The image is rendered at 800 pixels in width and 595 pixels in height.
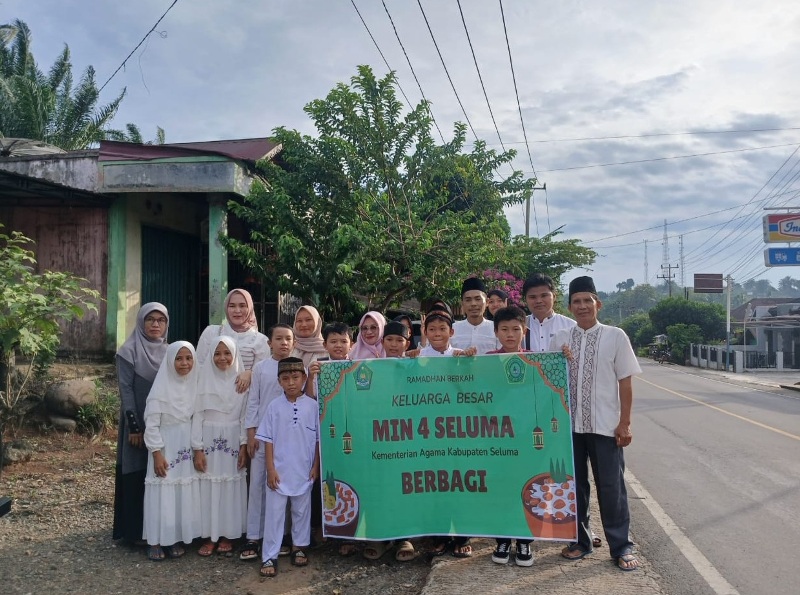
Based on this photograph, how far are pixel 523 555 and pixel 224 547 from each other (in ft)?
6.58

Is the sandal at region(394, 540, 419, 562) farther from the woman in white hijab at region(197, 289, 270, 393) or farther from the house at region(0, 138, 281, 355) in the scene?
the house at region(0, 138, 281, 355)

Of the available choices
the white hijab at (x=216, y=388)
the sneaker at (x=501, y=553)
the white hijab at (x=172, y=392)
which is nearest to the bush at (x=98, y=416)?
the white hijab at (x=172, y=392)

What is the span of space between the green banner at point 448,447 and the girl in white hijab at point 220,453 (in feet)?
2.06

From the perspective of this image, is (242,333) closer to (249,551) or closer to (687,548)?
(249,551)

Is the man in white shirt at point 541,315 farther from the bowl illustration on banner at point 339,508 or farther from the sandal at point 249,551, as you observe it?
the sandal at point 249,551

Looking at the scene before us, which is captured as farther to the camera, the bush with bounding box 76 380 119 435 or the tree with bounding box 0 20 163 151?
the tree with bounding box 0 20 163 151

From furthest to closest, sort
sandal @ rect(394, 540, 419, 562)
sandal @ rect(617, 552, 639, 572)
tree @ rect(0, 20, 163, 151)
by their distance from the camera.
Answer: tree @ rect(0, 20, 163, 151)
sandal @ rect(394, 540, 419, 562)
sandal @ rect(617, 552, 639, 572)

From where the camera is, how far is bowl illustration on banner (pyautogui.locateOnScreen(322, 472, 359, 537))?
411cm

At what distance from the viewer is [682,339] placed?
42.2m

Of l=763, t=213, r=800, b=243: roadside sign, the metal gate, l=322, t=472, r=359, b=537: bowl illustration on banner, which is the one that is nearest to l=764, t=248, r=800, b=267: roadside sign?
l=763, t=213, r=800, b=243: roadside sign

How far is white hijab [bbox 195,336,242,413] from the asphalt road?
2.98m

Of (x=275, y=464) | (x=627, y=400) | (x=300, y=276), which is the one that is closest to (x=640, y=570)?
(x=627, y=400)

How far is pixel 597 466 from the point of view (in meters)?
4.02

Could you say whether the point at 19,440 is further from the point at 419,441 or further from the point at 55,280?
the point at 419,441
